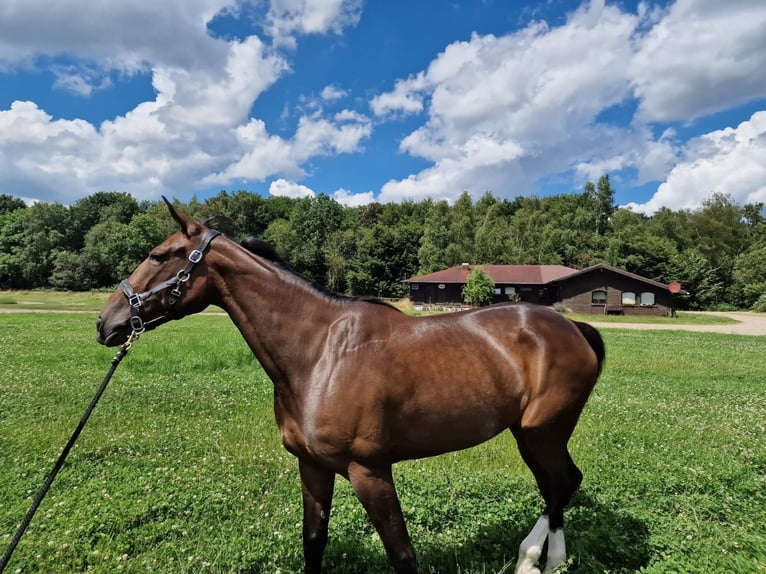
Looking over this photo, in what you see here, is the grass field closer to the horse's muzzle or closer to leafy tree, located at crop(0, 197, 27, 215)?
the horse's muzzle

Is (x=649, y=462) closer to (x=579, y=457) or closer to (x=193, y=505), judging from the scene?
(x=579, y=457)

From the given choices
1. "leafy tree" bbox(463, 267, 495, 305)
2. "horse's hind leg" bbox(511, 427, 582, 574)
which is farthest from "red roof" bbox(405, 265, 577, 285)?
"horse's hind leg" bbox(511, 427, 582, 574)

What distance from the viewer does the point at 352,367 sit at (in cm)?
282

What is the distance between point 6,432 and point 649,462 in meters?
8.95

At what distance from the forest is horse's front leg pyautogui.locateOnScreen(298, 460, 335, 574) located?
54279 millimetres

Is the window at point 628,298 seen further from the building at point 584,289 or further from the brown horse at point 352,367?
the brown horse at point 352,367

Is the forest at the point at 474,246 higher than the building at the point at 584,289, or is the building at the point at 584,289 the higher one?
the forest at the point at 474,246

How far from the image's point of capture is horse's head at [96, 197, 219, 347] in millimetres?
2734

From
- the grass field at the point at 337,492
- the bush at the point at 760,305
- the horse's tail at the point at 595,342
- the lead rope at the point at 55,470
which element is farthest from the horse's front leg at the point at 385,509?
the bush at the point at 760,305

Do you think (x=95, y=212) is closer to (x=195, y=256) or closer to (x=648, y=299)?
(x=648, y=299)

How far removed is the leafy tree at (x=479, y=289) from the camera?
134ft

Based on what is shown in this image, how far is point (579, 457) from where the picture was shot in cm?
580

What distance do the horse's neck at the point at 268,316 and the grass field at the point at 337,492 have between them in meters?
1.86

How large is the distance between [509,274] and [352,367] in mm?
46873
